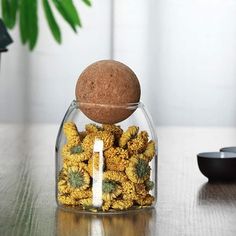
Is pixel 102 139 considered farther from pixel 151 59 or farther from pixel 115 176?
pixel 151 59

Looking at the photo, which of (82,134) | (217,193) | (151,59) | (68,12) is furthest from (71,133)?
(68,12)

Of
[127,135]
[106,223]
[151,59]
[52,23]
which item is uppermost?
[52,23]

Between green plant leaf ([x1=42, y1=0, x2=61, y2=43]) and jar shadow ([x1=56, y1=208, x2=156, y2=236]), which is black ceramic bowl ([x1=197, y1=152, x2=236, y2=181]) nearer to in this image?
jar shadow ([x1=56, y1=208, x2=156, y2=236])

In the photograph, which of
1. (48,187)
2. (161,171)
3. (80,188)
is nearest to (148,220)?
(80,188)

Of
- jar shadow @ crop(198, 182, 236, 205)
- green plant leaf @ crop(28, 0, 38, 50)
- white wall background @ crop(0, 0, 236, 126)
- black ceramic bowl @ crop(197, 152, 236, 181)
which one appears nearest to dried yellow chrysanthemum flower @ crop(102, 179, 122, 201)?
jar shadow @ crop(198, 182, 236, 205)

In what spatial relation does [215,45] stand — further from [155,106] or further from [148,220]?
[148,220]

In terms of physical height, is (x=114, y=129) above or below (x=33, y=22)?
below
